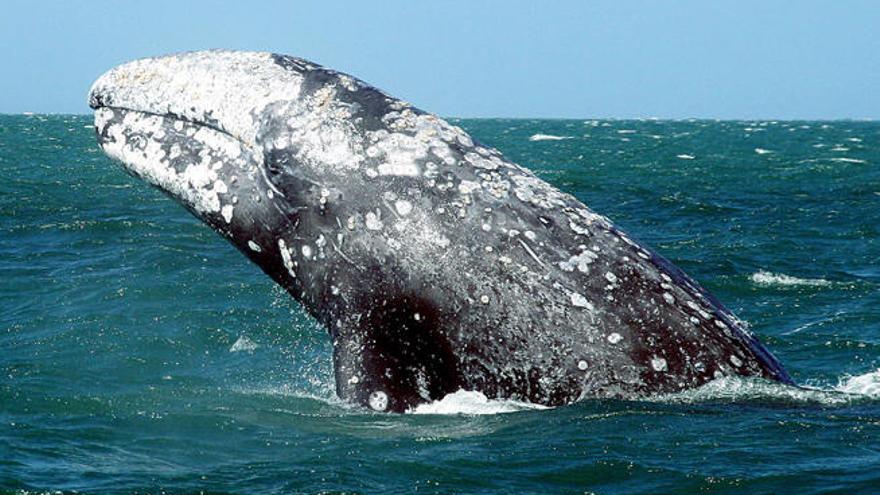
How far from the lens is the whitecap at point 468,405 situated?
254 inches

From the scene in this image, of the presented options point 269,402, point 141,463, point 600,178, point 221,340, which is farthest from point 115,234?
point 600,178

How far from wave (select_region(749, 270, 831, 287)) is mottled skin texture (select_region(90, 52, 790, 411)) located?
8.18 m

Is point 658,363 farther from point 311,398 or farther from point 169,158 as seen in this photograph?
point 169,158

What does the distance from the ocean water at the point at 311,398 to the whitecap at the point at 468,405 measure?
1 centimetres

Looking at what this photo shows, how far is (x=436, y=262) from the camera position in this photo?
6441mm

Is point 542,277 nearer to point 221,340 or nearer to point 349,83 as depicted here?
point 349,83

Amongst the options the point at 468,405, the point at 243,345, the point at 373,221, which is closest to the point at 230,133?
the point at 373,221

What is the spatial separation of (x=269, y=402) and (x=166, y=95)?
2.00 meters

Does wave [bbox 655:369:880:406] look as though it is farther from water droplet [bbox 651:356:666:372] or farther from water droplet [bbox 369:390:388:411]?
water droplet [bbox 369:390:388:411]

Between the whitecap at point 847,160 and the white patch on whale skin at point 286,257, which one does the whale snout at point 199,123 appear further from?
the whitecap at point 847,160

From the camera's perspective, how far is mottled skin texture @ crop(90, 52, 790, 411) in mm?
6273

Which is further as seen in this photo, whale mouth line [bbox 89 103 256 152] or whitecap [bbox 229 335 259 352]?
whitecap [bbox 229 335 259 352]

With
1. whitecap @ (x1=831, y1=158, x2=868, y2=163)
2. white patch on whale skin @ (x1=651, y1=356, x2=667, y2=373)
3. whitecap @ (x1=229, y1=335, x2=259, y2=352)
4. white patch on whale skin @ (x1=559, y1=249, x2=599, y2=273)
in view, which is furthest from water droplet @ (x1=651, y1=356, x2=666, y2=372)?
whitecap @ (x1=831, y1=158, x2=868, y2=163)

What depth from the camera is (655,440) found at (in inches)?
234
